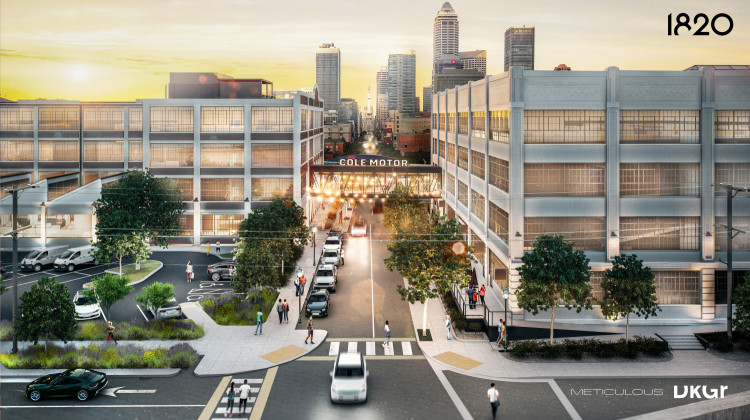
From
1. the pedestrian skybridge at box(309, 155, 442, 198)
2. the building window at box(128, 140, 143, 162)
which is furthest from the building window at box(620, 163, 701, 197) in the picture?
the building window at box(128, 140, 143, 162)

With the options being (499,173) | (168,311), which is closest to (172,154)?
(168,311)

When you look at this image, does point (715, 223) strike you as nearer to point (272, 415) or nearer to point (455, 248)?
point (455, 248)

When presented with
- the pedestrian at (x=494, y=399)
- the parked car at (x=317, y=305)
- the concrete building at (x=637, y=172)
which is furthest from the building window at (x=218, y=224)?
the pedestrian at (x=494, y=399)

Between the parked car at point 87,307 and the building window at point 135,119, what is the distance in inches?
1329

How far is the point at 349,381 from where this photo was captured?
30406 mm

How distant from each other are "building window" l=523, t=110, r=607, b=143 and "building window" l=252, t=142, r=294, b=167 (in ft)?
120

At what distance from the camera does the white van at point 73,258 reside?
193 feet

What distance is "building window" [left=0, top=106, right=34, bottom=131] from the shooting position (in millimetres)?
76438

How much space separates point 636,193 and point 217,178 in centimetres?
4790

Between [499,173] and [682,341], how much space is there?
17.9 m

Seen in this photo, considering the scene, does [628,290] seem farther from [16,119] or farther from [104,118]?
[16,119]

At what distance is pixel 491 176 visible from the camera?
5234cm

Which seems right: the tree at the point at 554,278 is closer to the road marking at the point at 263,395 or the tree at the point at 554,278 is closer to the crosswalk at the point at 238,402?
the road marking at the point at 263,395

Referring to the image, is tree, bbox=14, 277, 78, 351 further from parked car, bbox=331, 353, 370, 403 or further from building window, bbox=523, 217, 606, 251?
building window, bbox=523, 217, 606, 251
